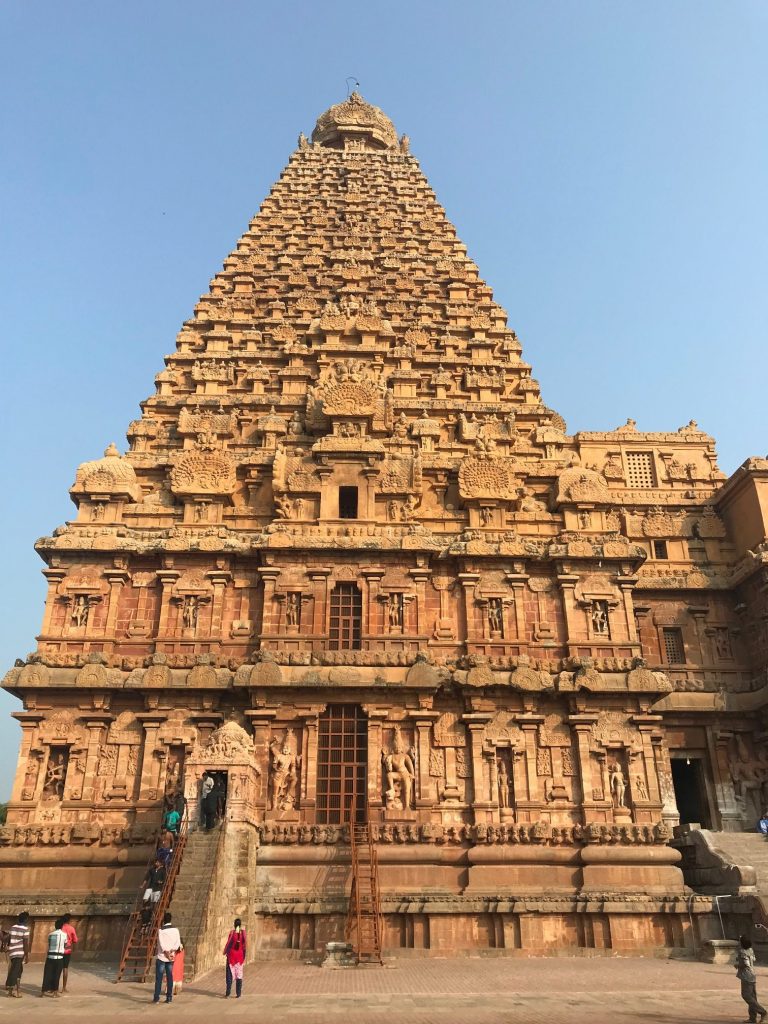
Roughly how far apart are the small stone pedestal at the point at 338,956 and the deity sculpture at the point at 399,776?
4.60 meters

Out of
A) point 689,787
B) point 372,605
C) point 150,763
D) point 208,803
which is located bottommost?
point 208,803

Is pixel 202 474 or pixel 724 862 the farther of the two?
pixel 202 474

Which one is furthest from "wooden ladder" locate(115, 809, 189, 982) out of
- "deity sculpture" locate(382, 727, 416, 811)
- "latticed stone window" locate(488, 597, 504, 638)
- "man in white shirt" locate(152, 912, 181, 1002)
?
"latticed stone window" locate(488, 597, 504, 638)

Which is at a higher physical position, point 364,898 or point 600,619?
point 600,619

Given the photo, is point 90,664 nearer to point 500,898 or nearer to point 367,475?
point 367,475

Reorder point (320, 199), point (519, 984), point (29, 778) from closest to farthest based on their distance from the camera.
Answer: point (519, 984) → point (29, 778) → point (320, 199)

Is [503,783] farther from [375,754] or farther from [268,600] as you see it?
[268,600]

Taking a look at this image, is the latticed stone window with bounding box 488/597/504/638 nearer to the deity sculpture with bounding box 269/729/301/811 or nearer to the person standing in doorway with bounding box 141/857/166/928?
the deity sculpture with bounding box 269/729/301/811

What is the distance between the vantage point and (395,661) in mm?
24984

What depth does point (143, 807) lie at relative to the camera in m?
23.4

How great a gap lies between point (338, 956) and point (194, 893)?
4.11 m

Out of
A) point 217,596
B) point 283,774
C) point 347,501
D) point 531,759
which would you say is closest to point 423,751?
point 531,759

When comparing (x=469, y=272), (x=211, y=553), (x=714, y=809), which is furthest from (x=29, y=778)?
(x=469, y=272)

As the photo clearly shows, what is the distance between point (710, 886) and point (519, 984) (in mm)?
9482
